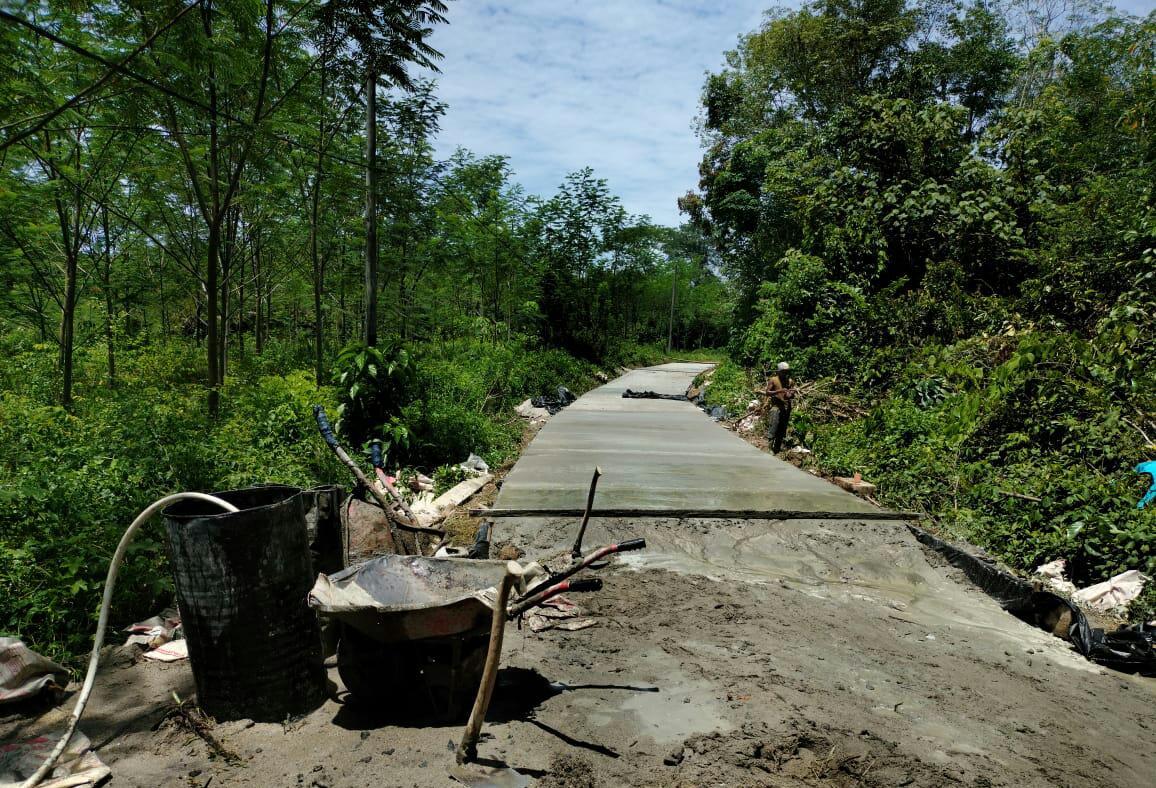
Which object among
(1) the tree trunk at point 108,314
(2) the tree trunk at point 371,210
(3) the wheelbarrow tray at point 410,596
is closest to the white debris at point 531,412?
(2) the tree trunk at point 371,210

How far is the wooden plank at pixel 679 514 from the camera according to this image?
6.01 meters

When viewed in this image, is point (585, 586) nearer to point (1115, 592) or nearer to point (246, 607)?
point (246, 607)

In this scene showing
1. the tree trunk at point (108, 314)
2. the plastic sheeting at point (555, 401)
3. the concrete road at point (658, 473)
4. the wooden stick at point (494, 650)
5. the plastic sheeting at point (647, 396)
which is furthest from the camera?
the plastic sheeting at point (647, 396)

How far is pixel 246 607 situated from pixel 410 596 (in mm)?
783

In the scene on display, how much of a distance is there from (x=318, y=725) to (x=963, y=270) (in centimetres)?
1264

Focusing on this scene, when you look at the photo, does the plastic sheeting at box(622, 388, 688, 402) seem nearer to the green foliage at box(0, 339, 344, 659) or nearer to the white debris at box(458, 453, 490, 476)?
the white debris at box(458, 453, 490, 476)

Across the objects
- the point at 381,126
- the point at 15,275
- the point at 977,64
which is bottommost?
the point at 15,275

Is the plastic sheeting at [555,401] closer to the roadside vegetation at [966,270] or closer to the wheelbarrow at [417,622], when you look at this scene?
the roadside vegetation at [966,270]

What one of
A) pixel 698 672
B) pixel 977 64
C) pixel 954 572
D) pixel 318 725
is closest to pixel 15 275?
pixel 318 725

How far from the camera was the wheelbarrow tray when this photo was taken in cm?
266

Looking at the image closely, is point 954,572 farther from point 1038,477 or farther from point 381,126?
point 381,126

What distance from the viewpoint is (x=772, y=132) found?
68.8 feet

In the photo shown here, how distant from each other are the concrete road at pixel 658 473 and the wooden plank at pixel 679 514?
0.09 meters

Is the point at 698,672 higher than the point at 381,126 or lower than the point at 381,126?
lower
